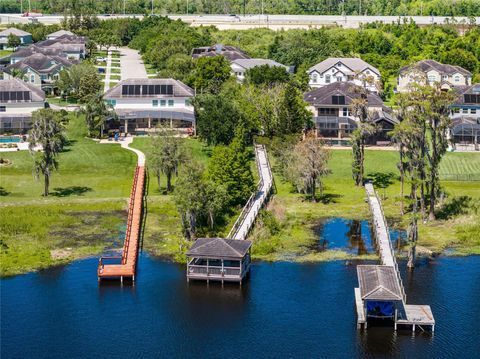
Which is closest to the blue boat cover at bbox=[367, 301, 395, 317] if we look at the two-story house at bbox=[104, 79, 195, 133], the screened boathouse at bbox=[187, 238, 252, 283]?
the screened boathouse at bbox=[187, 238, 252, 283]

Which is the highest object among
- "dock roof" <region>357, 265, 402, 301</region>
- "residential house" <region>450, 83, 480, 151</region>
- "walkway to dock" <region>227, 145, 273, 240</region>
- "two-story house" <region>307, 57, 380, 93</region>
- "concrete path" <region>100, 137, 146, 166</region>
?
"two-story house" <region>307, 57, 380, 93</region>

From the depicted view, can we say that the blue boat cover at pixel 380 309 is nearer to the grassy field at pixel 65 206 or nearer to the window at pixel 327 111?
the grassy field at pixel 65 206

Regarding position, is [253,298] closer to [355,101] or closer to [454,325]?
[454,325]

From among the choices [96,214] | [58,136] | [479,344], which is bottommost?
[479,344]

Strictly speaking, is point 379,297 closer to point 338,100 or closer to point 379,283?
point 379,283

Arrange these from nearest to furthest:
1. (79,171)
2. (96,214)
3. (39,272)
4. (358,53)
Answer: (39,272)
(96,214)
(79,171)
(358,53)

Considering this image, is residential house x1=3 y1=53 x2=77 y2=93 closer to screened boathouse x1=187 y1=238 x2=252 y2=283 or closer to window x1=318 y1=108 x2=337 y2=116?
window x1=318 y1=108 x2=337 y2=116

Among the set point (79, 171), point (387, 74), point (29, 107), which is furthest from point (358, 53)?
point (79, 171)
